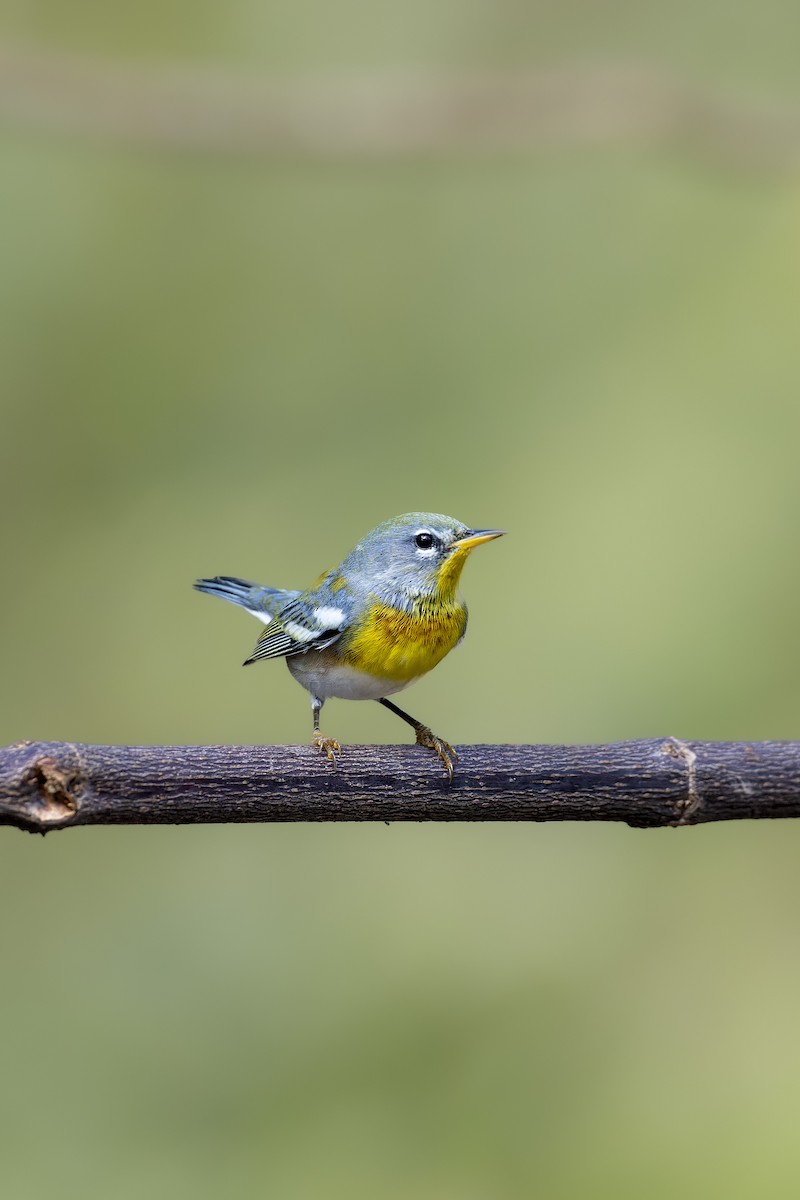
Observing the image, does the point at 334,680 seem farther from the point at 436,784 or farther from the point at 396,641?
the point at 436,784

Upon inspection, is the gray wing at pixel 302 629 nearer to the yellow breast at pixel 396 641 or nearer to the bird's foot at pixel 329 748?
the yellow breast at pixel 396 641

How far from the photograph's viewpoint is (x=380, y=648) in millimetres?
3041

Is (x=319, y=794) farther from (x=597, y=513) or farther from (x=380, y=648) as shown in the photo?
(x=597, y=513)

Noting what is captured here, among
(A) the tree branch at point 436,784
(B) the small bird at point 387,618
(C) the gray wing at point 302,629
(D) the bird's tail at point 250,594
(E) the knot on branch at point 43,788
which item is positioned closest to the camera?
(E) the knot on branch at point 43,788

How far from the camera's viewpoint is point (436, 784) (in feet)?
8.50

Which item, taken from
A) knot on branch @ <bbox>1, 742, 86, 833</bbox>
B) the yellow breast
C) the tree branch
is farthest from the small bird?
knot on branch @ <bbox>1, 742, 86, 833</bbox>

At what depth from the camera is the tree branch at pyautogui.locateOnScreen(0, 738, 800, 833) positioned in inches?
95.5

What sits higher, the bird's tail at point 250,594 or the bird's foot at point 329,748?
the bird's tail at point 250,594

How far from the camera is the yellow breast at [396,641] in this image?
120 inches

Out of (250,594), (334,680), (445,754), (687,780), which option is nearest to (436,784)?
(445,754)

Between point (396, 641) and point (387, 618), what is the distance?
0.06 metres

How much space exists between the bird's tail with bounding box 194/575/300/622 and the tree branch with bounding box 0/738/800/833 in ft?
3.38

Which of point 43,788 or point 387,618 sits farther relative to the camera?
point 387,618

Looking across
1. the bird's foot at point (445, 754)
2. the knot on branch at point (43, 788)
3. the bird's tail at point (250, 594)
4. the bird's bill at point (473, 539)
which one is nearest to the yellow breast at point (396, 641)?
the bird's bill at point (473, 539)
